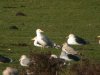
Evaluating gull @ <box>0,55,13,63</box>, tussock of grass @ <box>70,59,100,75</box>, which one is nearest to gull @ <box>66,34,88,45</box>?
gull @ <box>0,55,13,63</box>

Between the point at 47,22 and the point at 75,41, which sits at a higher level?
the point at 75,41

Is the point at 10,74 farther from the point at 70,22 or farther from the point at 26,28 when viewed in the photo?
the point at 70,22

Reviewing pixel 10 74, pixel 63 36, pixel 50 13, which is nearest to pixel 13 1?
pixel 50 13

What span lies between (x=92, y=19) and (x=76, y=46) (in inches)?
529

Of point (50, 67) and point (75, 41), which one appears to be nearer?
point (50, 67)

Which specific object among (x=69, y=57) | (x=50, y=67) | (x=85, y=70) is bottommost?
(x=69, y=57)

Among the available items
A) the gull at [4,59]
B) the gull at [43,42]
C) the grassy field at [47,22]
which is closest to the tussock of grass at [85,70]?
the grassy field at [47,22]

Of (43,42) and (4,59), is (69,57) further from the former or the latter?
(43,42)

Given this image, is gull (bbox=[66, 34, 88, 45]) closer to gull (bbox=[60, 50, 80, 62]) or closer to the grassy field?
the grassy field

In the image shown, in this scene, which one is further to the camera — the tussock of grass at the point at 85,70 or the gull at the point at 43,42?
the gull at the point at 43,42

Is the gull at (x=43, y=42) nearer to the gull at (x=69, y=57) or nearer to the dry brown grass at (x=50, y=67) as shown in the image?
the gull at (x=69, y=57)

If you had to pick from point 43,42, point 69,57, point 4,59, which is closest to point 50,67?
point 4,59

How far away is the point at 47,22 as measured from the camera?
123 feet

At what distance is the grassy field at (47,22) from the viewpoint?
2559cm
